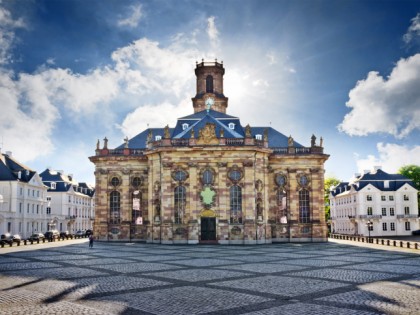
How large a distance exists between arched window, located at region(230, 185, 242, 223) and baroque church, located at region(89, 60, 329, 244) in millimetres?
116

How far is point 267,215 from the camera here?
52.0m

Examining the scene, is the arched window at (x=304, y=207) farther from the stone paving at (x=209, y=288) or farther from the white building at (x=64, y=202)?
the white building at (x=64, y=202)

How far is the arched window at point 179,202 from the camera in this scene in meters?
50.4

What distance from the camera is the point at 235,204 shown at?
50406 mm

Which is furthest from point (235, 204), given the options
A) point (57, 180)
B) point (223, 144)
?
point (57, 180)

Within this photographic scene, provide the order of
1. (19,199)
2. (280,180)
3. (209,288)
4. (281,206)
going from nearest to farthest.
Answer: (209,288) → (281,206) → (280,180) → (19,199)

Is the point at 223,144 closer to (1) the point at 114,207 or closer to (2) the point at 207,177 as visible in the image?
(2) the point at 207,177

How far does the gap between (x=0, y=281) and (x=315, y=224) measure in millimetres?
42918

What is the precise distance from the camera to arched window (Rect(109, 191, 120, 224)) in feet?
186

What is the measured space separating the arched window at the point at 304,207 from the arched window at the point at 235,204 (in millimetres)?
10151

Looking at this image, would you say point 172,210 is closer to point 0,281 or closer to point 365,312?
point 0,281

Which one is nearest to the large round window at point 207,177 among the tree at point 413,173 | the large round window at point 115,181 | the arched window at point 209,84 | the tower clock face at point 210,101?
the large round window at point 115,181

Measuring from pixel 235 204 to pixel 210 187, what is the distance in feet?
11.6

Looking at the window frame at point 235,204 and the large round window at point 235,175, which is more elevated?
the large round window at point 235,175
